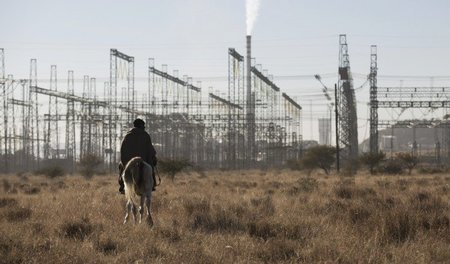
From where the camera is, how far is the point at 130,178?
13125 mm

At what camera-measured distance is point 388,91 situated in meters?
59.0

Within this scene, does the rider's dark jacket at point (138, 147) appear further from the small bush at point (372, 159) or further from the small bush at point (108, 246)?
the small bush at point (372, 159)

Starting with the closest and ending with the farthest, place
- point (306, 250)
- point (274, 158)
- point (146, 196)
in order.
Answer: point (306, 250), point (146, 196), point (274, 158)

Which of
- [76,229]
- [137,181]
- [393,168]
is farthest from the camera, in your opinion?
[393,168]

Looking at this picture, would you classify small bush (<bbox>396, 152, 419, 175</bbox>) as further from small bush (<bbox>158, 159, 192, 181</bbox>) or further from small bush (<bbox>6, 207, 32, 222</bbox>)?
small bush (<bbox>6, 207, 32, 222</bbox>)

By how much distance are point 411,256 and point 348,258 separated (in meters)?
0.82

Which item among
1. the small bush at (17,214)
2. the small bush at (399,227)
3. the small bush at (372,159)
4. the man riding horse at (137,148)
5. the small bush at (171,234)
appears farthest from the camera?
the small bush at (372,159)

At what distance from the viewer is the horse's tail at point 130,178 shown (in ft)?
42.8

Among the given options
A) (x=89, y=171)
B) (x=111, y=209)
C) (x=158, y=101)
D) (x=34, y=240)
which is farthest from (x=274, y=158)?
(x=34, y=240)

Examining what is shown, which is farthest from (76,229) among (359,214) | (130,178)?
(359,214)

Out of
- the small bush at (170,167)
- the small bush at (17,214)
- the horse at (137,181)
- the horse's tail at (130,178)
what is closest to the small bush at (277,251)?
the horse at (137,181)

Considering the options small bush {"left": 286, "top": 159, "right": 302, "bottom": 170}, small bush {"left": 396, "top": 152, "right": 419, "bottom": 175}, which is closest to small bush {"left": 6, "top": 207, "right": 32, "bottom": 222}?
small bush {"left": 396, "top": 152, "right": 419, "bottom": 175}

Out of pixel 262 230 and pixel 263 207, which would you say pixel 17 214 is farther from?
pixel 262 230

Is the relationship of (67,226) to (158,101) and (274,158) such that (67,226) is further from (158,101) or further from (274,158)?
(274,158)
